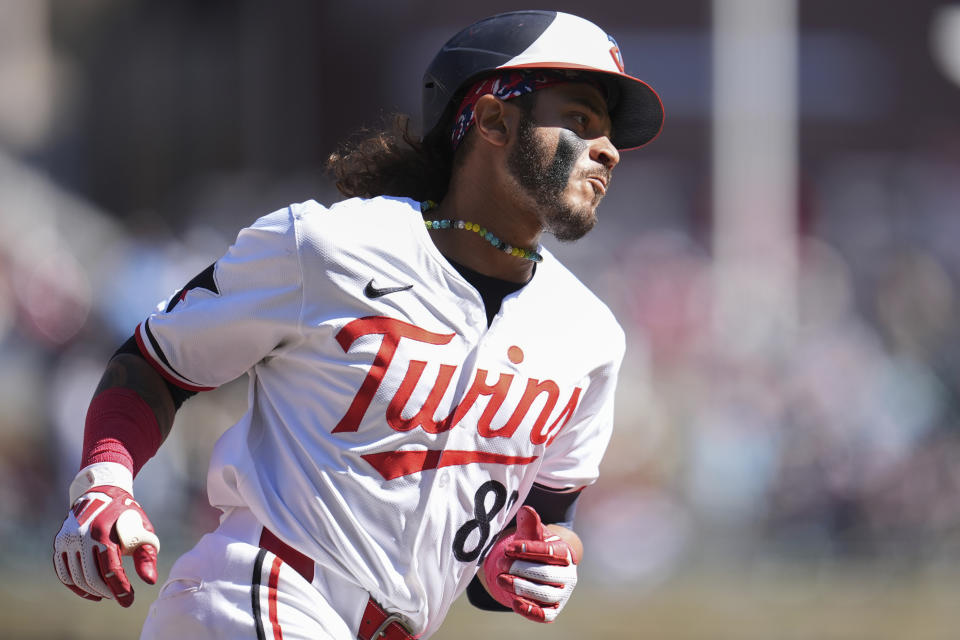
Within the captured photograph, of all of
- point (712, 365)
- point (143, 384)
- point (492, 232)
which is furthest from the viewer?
point (712, 365)

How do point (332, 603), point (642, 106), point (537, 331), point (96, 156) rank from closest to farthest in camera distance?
point (332, 603) → point (537, 331) → point (642, 106) → point (96, 156)

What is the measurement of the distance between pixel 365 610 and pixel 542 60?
54.5 inches

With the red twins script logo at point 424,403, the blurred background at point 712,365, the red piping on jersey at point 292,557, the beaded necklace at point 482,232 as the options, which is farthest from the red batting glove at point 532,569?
the blurred background at point 712,365

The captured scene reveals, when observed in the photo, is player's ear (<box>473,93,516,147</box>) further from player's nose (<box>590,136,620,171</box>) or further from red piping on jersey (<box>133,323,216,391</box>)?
red piping on jersey (<box>133,323,216,391</box>)

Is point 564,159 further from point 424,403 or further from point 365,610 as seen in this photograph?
point 365,610

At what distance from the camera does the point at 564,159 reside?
329 centimetres

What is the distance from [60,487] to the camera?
9883 millimetres

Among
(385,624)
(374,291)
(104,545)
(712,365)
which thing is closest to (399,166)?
(374,291)

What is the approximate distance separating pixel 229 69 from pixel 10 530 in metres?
9.71

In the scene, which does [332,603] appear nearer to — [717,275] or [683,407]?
[683,407]

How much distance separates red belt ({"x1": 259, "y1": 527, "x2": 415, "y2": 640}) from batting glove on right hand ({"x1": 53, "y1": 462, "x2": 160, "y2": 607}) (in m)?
0.32

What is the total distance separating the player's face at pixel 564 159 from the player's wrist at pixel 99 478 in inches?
47.0

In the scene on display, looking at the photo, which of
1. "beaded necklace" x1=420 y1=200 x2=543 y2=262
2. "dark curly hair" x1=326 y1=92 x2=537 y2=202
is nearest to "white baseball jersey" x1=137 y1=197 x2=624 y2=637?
"beaded necklace" x1=420 y1=200 x2=543 y2=262

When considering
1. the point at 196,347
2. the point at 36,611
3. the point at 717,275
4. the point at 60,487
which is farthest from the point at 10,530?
the point at 196,347
